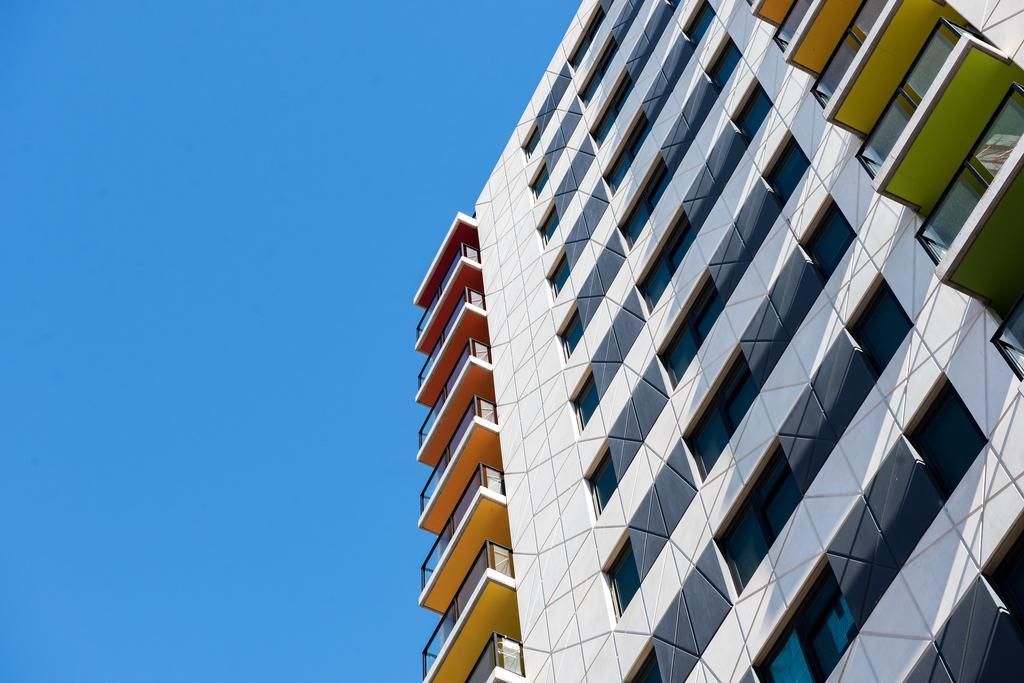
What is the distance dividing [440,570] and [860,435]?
1708cm

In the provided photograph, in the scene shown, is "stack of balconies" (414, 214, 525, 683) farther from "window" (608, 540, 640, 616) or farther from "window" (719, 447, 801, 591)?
"window" (719, 447, 801, 591)

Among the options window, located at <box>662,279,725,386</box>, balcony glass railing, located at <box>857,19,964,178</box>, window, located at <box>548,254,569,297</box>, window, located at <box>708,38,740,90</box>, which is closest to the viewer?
balcony glass railing, located at <box>857,19,964,178</box>

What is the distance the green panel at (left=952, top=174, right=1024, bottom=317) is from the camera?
582 inches

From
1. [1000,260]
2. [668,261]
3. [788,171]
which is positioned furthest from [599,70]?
[1000,260]

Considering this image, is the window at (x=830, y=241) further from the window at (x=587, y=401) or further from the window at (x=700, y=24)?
the window at (x=700, y=24)

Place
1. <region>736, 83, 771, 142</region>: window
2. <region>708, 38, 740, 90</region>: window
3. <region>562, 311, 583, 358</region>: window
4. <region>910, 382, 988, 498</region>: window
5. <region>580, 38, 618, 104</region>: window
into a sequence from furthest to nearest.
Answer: <region>580, 38, 618, 104</region>: window, <region>562, 311, 583, 358</region>: window, <region>708, 38, 740, 90</region>: window, <region>736, 83, 771, 142</region>: window, <region>910, 382, 988, 498</region>: window

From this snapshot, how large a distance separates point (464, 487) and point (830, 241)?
1667cm

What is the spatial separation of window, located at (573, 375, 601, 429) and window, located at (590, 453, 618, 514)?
1798 millimetres

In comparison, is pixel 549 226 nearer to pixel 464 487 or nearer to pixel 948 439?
pixel 464 487

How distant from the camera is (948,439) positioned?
15148 millimetres

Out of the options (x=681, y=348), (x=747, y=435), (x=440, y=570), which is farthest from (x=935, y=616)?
(x=440, y=570)

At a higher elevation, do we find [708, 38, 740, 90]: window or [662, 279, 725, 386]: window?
[708, 38, 740, 90]: window

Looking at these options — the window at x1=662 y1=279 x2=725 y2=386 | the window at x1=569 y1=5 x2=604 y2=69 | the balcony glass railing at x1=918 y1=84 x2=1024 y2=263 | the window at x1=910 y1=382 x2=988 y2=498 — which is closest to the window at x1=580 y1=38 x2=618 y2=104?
the window at x1=569 y1=5 x2=604 y2=69

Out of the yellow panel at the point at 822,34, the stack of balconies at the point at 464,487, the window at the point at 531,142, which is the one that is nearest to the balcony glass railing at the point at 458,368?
the stack of balconies at the point at 464,487
